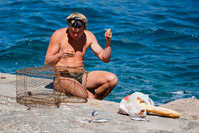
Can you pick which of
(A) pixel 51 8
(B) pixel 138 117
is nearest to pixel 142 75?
(B) pixel 138 117

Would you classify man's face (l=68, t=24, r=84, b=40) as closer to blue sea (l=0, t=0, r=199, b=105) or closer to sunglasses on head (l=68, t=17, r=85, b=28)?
sunglasses on head (l=68, t=17, r=85, b=28)

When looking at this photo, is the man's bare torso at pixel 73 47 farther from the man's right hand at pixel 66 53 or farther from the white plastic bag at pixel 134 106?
the white plastic bag at pixel 134 106

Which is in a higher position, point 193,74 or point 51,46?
point 51,46

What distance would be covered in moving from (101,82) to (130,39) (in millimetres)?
7235

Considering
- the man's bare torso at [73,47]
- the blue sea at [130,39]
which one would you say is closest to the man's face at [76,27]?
the man's bare torso at [73,47]

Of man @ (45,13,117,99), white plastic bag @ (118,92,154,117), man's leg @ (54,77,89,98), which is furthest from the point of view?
man's leg @ (54,77,89,98)

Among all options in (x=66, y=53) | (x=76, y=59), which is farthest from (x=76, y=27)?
(x=76, y=59)

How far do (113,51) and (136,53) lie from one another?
75 centimetres

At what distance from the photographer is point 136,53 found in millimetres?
11586

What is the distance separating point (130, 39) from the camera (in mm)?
12906

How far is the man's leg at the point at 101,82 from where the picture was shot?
19.0 ft

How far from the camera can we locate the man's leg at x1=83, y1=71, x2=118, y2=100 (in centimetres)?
579

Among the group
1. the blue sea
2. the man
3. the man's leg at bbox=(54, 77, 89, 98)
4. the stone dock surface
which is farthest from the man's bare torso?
the blue sea

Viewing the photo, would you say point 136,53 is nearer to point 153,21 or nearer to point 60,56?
point 153,21
